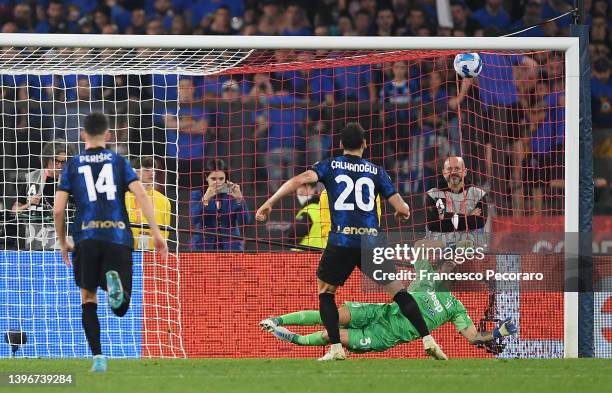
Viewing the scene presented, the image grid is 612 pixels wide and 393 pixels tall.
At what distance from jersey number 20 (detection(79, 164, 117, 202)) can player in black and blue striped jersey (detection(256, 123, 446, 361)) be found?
61.2 inches

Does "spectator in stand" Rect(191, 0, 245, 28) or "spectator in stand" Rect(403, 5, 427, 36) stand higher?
"spectator in stand" Rect(191, 0, 245, 28)

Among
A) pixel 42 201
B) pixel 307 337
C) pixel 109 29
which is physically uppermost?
pixel 109 29

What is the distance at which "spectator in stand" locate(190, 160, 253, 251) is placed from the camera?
13.5 m

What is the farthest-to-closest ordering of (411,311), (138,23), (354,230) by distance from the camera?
(138,23) → (411,311) → (354,230)

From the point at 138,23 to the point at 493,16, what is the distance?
5.11 m

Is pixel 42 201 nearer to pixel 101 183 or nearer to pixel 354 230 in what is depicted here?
pixel 101 183

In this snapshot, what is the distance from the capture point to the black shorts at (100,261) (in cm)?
1003

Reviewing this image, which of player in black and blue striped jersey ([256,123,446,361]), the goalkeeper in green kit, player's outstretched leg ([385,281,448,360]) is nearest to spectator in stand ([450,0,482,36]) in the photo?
the goalkeeper in green kit

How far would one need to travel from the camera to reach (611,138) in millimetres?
16484

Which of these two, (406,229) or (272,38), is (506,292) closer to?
(406,229)

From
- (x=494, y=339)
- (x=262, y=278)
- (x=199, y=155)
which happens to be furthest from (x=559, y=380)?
(x=199, y=155)

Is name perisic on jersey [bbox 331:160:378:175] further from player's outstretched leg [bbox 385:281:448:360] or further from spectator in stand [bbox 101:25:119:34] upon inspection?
spectator in stand [bbox 101:25:119:34]

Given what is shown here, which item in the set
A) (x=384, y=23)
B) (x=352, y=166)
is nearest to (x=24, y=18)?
(x=384, y=23)

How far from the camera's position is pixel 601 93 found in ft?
60.0
